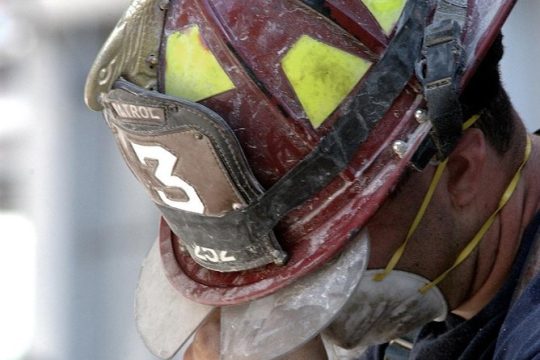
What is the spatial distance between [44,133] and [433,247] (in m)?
3.60

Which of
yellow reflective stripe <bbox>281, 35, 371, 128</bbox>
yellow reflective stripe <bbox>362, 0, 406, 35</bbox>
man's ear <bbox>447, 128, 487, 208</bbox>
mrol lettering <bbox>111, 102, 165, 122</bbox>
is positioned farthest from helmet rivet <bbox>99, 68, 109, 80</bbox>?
man's ear <bbox>447, 128, 487, 208</bbox>

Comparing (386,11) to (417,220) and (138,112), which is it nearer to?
(417,220)

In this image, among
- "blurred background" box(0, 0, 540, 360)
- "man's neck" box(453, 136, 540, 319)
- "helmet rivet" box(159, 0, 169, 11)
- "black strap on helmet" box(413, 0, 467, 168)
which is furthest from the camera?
"blurred background" box(0, 0, 540, 360)

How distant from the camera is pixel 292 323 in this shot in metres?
2.33

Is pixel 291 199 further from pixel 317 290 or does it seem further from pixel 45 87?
pixel 45 87

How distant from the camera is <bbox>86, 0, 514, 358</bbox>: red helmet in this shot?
2.30 meters

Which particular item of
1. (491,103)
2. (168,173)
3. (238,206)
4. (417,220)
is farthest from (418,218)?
(168,173)

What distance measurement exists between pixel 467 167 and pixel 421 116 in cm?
25

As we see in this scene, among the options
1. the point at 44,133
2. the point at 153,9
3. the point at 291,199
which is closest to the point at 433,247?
the point at 291,199

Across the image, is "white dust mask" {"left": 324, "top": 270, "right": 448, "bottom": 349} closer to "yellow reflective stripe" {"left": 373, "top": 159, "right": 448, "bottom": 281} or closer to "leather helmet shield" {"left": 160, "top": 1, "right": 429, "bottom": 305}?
"yellow reflective stripe" {"left": 373, "top": 159, "right": 448, "bottom": 281}

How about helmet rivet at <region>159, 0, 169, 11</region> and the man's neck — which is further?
the man's neck

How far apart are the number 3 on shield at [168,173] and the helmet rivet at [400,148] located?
0.43 meters

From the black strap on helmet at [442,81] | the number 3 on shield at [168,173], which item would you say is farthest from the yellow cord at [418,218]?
the number 3 on shield at [168,173]

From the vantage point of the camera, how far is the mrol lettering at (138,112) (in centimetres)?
230
